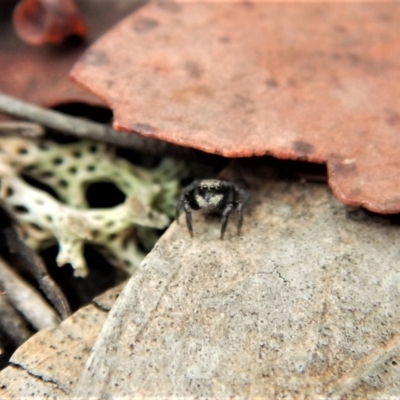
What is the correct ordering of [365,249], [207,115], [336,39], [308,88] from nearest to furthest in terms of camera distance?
[365,249]
[207,115]
[308,88]
[336,39]

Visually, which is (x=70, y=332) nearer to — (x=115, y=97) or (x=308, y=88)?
(x=115, y=97)

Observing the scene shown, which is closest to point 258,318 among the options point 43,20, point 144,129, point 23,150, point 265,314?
point 265,314

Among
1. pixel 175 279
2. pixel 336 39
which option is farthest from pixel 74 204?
pixel 336 39

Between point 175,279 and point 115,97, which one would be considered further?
point 115,97

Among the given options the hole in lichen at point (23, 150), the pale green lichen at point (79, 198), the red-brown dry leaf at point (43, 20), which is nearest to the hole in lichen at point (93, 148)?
the pale green lichen at point (79, 198)

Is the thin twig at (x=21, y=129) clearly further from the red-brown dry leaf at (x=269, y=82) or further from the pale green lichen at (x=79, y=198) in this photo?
the red-brown dry leaf at (x=269, y=82)

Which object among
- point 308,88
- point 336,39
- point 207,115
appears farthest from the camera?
point 336,39

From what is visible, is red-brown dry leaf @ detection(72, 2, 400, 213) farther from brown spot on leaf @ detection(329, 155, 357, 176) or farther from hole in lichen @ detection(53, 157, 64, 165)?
hole in lichen @ detection(53, 157, 64, 165)
